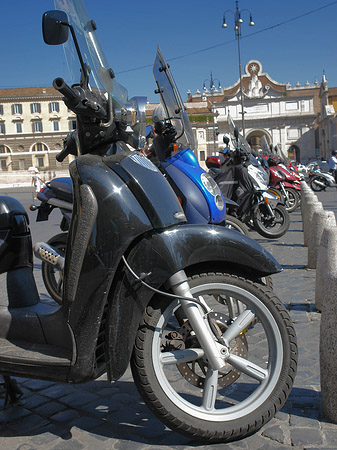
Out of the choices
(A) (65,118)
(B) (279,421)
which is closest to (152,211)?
(B) (279,421)

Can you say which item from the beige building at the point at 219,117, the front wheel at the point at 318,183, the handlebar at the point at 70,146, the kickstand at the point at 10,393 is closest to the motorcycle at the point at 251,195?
the handlebar at the point at 70,146

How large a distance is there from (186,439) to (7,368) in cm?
87

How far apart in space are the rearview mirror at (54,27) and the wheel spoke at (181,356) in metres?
1.45

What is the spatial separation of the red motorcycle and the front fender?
10910 mm

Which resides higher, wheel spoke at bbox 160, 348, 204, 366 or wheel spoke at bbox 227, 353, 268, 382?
wheel spoke at bbox 160, 348, 204, 366

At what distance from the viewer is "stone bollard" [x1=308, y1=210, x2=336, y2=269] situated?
651 centimetres

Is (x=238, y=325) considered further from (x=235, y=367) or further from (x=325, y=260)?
(x=325, y=260)

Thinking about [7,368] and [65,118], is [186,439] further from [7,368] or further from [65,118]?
[65,118]

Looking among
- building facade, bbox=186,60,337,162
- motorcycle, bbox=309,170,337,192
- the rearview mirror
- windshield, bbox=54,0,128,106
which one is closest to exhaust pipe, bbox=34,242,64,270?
windshield, bbox=54,0,128,106

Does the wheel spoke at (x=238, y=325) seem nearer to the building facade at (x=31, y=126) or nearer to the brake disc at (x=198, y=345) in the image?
the brake disc at (x=198, y=345)

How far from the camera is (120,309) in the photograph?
7.70 ft

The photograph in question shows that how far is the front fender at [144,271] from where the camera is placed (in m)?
2.33

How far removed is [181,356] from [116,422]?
0.56m

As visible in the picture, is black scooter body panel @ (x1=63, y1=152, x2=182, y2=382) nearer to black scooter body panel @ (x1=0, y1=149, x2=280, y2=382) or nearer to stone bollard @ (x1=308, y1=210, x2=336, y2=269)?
black scooter body panel @ (x1=0, y1=149, x2=280, y2=382)
